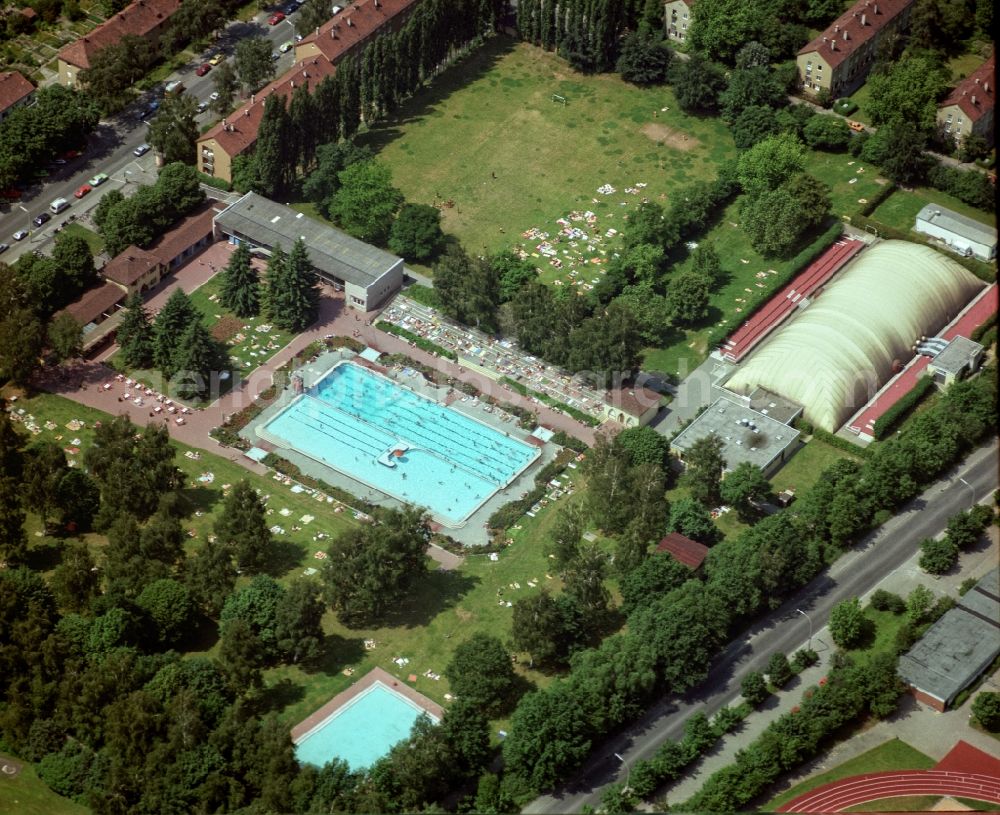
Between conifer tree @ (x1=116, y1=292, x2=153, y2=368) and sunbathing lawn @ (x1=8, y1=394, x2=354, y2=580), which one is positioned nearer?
sunbathing lawn @ (x1=8, y1=394, x2=354, y2=580)

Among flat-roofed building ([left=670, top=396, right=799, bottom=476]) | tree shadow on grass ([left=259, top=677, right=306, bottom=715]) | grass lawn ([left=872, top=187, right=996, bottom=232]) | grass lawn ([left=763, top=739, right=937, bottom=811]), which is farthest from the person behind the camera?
grass lawn ([left=872, top=187, right=996, bottom=232])

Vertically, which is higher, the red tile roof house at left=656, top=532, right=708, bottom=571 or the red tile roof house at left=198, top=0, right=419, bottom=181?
the red tile roof house at left=198, top=0, right=419, bottom=181

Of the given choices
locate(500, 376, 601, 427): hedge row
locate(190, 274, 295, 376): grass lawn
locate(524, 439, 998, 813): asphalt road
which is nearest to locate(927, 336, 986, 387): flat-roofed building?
locate(524, 439, 998, 813): asphalt road

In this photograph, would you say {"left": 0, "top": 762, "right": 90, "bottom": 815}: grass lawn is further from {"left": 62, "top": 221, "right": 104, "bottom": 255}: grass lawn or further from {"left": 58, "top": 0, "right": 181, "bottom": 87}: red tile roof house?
{"left": 58, "top": 0, "right": 181, "bottom": 87}: red tile roof house

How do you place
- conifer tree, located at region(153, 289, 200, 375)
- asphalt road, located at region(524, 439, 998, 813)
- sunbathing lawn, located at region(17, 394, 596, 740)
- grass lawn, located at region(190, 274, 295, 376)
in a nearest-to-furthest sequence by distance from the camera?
1. asphalt road, located at region(524, 439, 998, 813)
2. sunbathing lawn, located at region(17, 394, 596, 740)
3. conifer tree, located at region(153, 289, 200, 375)
4. grass lawn, located at region(190, 274, 295, 376)

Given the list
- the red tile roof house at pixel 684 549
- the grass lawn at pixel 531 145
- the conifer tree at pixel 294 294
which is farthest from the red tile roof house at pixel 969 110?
the conifer tree at pixel 294 294

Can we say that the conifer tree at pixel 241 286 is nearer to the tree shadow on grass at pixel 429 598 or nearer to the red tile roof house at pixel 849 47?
the tree shadow on grass at pixel 429 598

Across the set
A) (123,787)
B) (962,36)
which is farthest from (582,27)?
(123,787)
